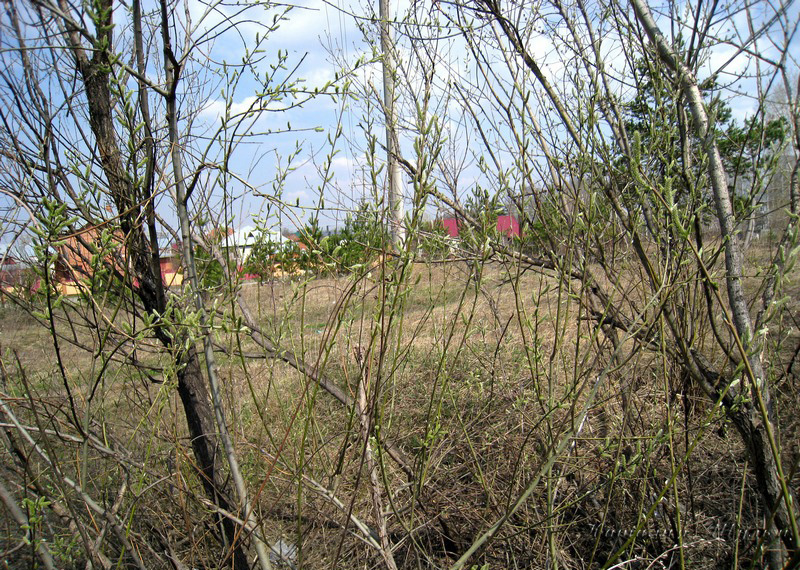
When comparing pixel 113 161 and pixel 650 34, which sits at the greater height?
pixel 650 34

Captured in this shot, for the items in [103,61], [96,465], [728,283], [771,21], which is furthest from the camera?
[96,465]

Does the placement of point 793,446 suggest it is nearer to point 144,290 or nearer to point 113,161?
point 144,290

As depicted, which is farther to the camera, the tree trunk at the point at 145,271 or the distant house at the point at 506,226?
the distant house at the point at 506,226

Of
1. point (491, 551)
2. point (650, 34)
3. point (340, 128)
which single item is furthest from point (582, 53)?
point (491, 551)

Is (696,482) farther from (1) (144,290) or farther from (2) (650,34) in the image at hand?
(1) (144,290)

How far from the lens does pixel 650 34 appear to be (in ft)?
7.00

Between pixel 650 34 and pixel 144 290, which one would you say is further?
pixel 650 34

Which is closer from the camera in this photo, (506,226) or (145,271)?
(145,271)

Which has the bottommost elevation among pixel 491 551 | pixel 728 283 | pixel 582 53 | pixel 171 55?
pixel 491 551

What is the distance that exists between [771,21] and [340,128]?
1642 millimetres

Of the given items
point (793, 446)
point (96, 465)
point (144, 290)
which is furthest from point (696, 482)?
point (96, 465)

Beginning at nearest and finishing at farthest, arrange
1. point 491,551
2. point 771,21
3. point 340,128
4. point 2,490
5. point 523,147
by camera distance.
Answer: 1. point 2,490
2. point 340,128
3. point 523,147
4. point 771,21
5. point 491,551

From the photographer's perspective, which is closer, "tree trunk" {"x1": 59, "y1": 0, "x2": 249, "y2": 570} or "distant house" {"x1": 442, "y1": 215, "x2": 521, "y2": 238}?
"tree trunk" {"x1": 59, "y1": 0, "x2": 249, "y2": 570}

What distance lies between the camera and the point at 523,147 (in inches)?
67.1
